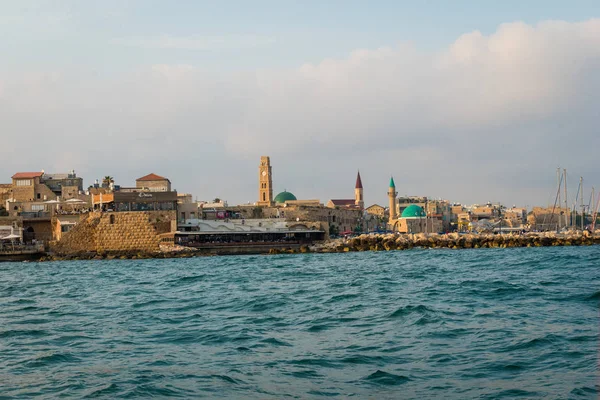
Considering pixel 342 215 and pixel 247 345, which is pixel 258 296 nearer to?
pixel 247 345

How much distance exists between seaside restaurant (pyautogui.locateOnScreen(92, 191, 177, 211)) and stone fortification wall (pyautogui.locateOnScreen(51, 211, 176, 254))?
1.18 m

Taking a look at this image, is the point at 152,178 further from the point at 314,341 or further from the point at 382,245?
the point at 314,341

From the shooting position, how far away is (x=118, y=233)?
6388 cm

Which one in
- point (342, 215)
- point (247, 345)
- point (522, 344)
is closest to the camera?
point (522, 344)

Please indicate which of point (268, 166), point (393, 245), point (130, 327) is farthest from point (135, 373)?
point (268, 166)

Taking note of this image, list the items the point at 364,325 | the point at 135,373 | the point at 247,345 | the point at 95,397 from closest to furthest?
the point at 95,397
the point at 135,373
the point at 247,345
the point at 364,325

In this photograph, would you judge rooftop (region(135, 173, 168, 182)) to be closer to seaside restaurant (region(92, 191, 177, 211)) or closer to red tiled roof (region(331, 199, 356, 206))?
seaside restaurant (region(92, 191, 177, 211))

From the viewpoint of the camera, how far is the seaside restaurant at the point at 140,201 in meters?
65.2

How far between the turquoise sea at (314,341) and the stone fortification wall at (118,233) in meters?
38.2

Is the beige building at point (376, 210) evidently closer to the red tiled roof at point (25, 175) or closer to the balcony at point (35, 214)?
the red tiled roof at point (25, 175)

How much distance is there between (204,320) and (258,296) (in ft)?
16.9

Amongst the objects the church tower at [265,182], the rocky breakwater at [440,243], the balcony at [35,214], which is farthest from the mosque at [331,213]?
the balcony at [35,214]

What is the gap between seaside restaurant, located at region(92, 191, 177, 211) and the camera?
214 ft

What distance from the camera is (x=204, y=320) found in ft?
57.3
